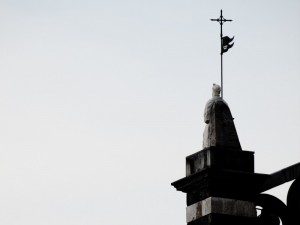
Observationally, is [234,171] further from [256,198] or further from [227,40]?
[227,40]

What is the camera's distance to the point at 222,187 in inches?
643

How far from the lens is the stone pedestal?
52.9 feet

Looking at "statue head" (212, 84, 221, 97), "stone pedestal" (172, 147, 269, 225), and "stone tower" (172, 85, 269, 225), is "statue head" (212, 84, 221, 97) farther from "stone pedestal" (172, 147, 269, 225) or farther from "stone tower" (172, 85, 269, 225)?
"stone pedestal" (172, 147, 269, 225)

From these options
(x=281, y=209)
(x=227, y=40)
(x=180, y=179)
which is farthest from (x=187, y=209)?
(x=227, y=40)

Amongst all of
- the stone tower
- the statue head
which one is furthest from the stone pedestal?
the statue head

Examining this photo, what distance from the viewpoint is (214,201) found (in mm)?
16109

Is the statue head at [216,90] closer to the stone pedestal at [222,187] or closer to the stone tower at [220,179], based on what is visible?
the stone tower at [220,179]

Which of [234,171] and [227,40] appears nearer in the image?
[234,171]

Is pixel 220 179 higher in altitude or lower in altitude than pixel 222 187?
higher

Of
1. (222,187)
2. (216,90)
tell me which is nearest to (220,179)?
(222,187)

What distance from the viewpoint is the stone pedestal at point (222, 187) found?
1612 cm

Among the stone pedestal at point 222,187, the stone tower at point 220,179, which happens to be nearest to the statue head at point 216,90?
the stone tower at point 220,179

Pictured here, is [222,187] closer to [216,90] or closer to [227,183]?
[227,183]

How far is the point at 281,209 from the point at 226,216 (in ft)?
3.51
